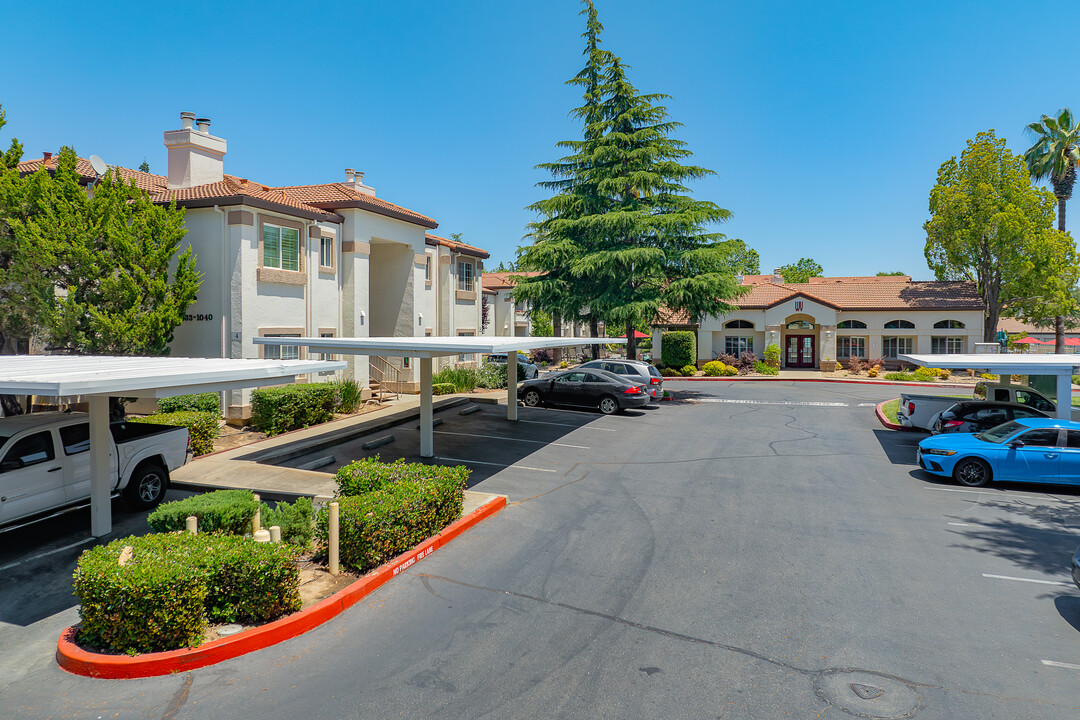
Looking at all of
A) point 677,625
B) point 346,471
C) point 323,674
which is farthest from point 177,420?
point 677,625

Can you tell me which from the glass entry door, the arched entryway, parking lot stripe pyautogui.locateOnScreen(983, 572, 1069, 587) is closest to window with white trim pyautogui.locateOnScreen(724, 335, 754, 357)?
the arched entryway

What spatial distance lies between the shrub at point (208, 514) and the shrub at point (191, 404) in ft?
31.9

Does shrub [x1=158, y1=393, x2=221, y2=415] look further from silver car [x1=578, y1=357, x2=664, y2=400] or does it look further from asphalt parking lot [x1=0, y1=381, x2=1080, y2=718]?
silver car [x1=578, y1=357, x2=664, y2=400]

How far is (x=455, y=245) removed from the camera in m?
29.6

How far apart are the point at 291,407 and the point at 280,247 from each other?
5.31 meters

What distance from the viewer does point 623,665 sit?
5.91 m

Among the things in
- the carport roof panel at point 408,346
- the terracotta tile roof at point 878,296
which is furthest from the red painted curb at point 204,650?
the terracotta tile roof at point 878,296

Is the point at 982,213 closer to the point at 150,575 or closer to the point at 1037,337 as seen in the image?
the point at 1037,337

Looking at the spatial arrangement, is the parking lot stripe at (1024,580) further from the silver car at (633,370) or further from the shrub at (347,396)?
the shrub at (347,396)

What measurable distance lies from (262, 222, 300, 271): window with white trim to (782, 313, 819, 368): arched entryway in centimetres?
3425

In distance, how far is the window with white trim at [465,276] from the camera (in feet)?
100

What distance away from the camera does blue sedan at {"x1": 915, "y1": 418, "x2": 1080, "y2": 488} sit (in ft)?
40.9

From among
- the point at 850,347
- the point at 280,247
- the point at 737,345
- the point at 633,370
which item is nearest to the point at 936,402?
the point at 633,370

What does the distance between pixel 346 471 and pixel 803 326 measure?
40.8 m
